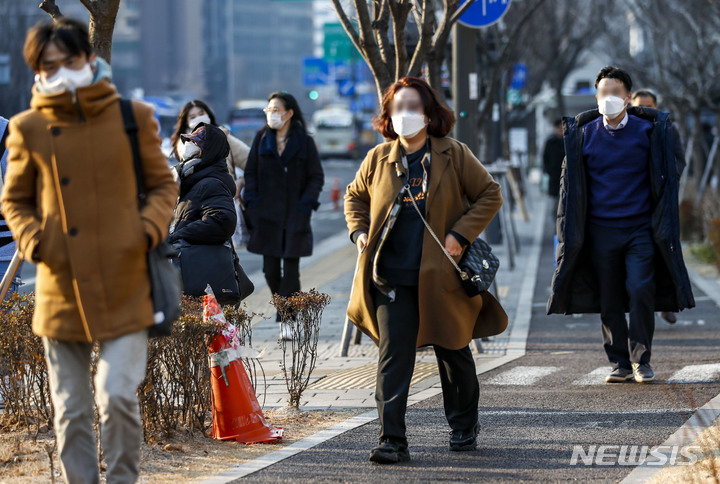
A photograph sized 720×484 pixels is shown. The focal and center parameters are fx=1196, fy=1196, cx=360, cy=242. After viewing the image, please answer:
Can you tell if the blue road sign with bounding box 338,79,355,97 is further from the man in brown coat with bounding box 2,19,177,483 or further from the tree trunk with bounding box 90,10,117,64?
the man in brown coat with bounding box 2,19,177,483

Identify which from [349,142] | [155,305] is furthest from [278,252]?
[349,142]

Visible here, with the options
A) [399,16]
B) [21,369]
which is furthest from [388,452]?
[399,16]

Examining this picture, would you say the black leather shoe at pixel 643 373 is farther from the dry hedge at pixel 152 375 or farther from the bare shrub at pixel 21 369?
the bare shrub at pixel 21 369

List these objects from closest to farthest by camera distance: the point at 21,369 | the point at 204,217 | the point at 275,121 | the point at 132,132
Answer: the point at 132,132 < the point at 21,369 < the point at 204,217 < the point at 275,121

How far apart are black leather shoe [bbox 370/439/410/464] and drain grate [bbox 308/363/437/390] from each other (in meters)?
1.92

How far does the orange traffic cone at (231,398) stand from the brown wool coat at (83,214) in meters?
1.59

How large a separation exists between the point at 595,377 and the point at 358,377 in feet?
5.01

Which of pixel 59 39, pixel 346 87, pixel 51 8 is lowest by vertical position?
pixel 59 39

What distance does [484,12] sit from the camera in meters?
10.7

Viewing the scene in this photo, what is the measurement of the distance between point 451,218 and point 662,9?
18.1 metres

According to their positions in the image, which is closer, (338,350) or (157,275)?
(157,275)

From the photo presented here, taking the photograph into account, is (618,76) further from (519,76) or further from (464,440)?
(519,76)

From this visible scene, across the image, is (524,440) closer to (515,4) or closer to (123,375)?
(123,375)

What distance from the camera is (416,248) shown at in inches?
214
